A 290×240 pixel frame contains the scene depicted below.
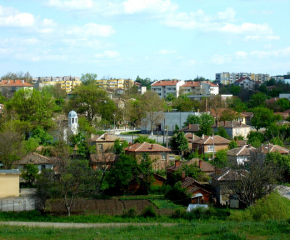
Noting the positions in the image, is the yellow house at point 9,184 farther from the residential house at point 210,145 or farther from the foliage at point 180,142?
the residential house at point 210,145

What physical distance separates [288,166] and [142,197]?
1214 cm

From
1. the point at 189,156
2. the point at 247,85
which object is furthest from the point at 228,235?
the point at 247,85

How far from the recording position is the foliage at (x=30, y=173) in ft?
114

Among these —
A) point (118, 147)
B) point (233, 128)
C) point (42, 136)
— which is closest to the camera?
point (118, 147)

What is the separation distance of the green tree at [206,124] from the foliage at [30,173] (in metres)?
23.0

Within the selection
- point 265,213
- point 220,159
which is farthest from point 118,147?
point 265,213

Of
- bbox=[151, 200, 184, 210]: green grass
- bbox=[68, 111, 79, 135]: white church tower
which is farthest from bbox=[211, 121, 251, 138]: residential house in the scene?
bbox=[151, 200, 184, 210]: green grass

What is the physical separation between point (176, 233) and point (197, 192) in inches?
444

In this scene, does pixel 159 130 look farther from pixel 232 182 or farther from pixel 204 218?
pixel 204 218

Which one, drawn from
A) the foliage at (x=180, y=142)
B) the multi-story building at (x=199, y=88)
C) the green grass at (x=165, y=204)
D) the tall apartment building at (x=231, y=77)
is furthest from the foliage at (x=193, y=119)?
the tall apartment building at (x=231, y=77)

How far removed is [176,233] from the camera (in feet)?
60.4

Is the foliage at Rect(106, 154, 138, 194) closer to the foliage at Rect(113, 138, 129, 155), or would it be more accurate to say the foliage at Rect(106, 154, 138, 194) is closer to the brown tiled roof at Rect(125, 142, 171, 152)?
the brown tiled roof at Rect(125, 142, 171, 152)

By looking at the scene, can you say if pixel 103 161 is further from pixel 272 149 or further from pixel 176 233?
pixel 176 233

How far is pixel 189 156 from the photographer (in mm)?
43344
